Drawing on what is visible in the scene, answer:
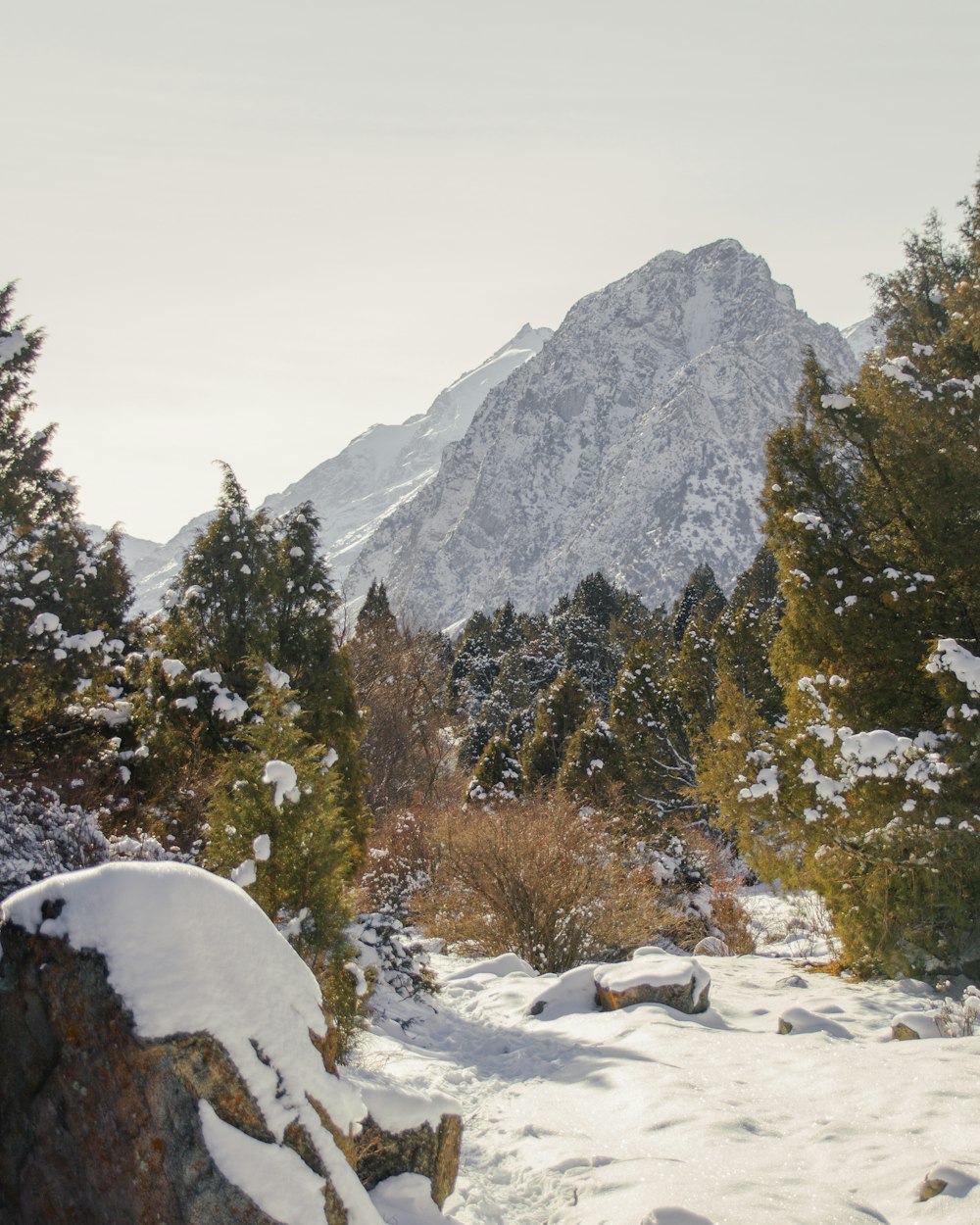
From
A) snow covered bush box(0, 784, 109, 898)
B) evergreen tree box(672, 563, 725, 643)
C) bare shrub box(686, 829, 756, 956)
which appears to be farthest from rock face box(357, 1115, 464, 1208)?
evergreen tree box(672, 563, 725, 643)

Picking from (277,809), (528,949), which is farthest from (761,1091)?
(528,949)

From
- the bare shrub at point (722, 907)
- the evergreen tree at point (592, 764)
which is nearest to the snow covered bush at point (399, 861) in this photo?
the evergreen tree at point (592, 764)

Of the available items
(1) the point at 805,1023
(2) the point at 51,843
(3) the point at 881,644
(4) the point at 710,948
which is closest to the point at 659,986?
(1) the point at 805,1023

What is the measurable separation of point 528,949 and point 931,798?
6870 millimetres

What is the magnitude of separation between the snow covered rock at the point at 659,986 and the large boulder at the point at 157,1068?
6361 mm

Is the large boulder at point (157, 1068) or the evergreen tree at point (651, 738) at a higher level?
the large boulder at point (157, 1068)

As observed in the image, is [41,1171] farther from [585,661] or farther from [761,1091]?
[585,661]

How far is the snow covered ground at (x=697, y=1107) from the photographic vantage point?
176 inches

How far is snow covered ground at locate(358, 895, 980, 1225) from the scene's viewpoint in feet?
14.6

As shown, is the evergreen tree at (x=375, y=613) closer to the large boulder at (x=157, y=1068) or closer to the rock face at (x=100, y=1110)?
the large boulder at (x=157, y=1068)

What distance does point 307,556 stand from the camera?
41.3ft

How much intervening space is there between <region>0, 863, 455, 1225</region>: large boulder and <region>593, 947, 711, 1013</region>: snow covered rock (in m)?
6.36

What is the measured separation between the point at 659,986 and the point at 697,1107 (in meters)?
3.07

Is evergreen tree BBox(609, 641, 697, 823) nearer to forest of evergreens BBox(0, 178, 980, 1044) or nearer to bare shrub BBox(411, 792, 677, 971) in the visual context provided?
forest of evergreens BBox(0, 178, 980, 1044)
